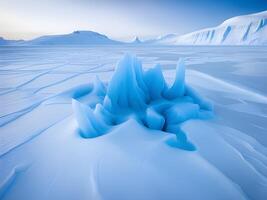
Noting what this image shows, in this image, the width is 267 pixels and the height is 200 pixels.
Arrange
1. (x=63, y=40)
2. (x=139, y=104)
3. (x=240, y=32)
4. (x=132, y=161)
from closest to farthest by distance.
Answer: (x=132, y=161)
(x=139, y=104)
(x=63, y=40)
(x=240, y=32)

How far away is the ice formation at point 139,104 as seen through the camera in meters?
2.57

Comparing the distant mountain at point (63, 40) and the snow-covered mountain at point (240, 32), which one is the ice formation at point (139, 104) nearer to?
the distant mountain at point (63, 40)

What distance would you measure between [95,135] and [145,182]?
3.09 ft

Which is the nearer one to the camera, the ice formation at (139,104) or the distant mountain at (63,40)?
the ice formation at (139,104)

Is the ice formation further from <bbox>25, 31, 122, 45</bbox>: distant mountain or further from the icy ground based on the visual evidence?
<bbox>25, 31, 122, 45</bbox>: distant mountain

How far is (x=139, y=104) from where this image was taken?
11.4 ft

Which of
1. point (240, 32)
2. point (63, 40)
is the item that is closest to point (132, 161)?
point (63, 40)

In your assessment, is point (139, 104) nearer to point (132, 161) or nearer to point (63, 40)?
point (132, 161)

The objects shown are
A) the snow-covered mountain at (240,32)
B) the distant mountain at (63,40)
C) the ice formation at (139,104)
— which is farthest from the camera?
the snow-covered mountain at (240,32)

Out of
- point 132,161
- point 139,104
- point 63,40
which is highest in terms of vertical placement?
point 132,161

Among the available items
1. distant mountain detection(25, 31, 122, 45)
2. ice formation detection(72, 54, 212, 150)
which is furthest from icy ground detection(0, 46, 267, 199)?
distant mountain detection(25, 31, 122, 45)

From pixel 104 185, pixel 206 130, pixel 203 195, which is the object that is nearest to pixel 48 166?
pixel 104 185

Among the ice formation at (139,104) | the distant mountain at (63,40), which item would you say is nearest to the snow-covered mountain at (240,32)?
the distant mountain at (63,40)

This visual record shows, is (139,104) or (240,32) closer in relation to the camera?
(139,104)
